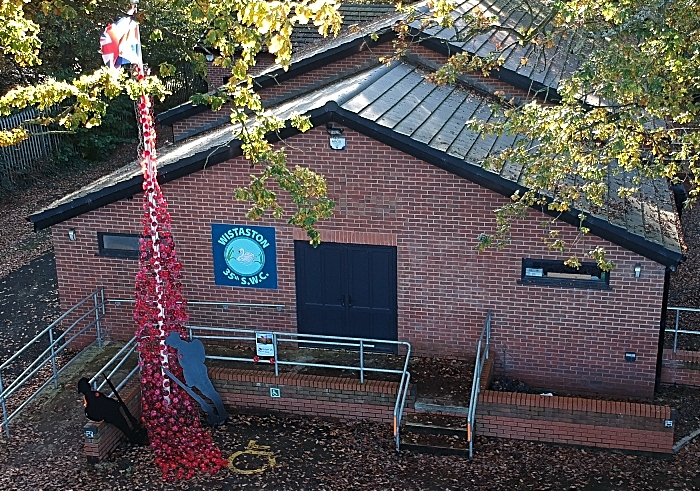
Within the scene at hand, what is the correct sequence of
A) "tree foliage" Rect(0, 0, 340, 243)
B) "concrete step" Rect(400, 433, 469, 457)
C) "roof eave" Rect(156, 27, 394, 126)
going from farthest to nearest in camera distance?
"roof eave" Rect(156, 27, 394, 126) < "concrete step" Rect(400, 433, 469, 457) < "tree foliage" Rect(0, 0, 340, 243)

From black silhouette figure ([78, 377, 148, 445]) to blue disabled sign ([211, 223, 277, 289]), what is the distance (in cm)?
282

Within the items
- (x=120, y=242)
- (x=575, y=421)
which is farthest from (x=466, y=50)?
(x=575, y=421)

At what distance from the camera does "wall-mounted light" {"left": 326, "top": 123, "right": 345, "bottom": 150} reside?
12.4m

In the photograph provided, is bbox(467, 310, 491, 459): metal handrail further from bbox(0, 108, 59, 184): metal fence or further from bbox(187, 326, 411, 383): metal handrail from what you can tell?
bbox(0, 108, 59, 184): metal fence

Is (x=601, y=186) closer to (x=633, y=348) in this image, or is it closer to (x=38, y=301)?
(x=633, y=348)

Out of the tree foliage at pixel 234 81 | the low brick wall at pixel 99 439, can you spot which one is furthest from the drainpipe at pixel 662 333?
the low brick wall at pixel 99 439

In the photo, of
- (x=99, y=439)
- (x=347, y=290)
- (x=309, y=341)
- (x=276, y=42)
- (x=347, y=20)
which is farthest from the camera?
(x=347, y=20)

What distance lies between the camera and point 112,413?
11.5 meters

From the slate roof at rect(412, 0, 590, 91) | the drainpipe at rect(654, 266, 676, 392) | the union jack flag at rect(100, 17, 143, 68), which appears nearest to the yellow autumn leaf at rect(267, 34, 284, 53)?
the union jack flag at rect(100, 17, 143, 68)

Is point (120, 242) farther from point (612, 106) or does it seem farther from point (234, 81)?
point (612, 106)

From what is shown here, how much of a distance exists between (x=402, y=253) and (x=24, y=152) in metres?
16.7

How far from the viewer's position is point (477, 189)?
40.7 feet

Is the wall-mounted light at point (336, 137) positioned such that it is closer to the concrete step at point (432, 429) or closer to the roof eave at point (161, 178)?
the roof eave at point (161, 178)

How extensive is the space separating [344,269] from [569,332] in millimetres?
3482
